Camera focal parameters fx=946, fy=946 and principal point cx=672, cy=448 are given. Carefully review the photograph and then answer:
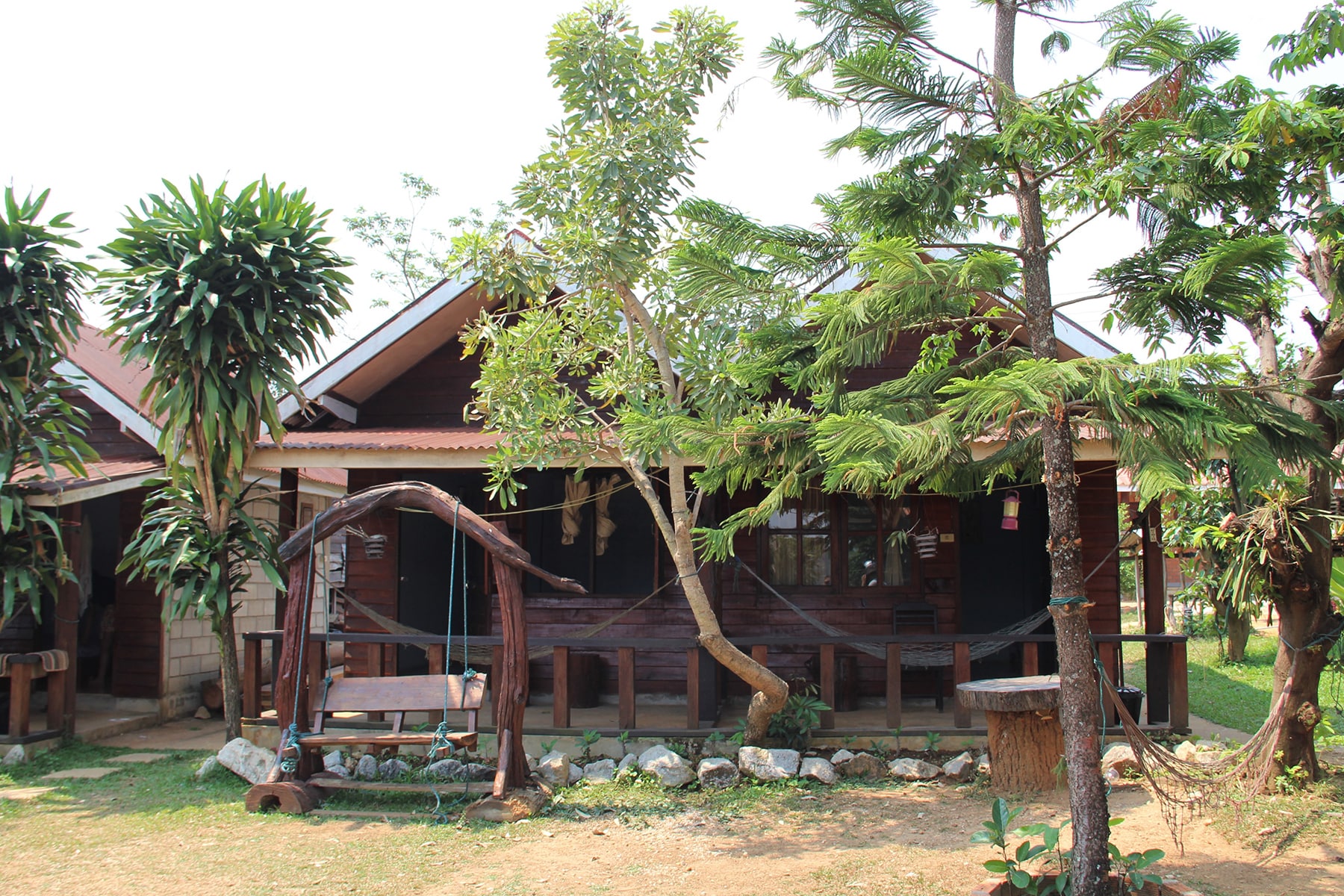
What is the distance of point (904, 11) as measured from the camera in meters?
4.12

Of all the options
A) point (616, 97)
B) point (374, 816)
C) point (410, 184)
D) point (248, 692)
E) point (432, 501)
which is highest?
point (410, 184)

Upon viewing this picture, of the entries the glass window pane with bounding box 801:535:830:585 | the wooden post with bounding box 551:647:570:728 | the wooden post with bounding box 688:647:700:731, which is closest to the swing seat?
the wooden post with bounding box 551:647:570:728

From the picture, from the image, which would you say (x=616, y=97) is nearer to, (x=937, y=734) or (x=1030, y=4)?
(x=1030, y=4)

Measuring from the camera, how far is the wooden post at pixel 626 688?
7301mm

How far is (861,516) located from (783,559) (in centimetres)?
87

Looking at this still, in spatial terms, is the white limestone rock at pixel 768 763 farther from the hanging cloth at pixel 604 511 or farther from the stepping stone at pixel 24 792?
the stepping stone at pixel 24 792

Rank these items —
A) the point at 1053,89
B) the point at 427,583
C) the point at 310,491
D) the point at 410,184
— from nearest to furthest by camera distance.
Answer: the point at 1053,89
the point at 427,583
the point at 310,491
the point at 410,184

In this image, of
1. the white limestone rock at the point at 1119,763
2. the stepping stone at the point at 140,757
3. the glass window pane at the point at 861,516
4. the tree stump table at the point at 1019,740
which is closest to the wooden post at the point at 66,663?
the stepping stone at the point at 140,757

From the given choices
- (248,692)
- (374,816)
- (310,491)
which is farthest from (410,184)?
(374,816)

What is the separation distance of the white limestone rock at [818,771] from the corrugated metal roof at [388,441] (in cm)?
336

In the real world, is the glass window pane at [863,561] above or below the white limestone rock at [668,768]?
above

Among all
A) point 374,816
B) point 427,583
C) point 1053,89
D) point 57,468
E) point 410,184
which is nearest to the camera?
point 1053,89

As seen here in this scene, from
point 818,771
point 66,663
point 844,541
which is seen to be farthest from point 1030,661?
point 66,663

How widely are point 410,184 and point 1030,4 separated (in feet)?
86.8
